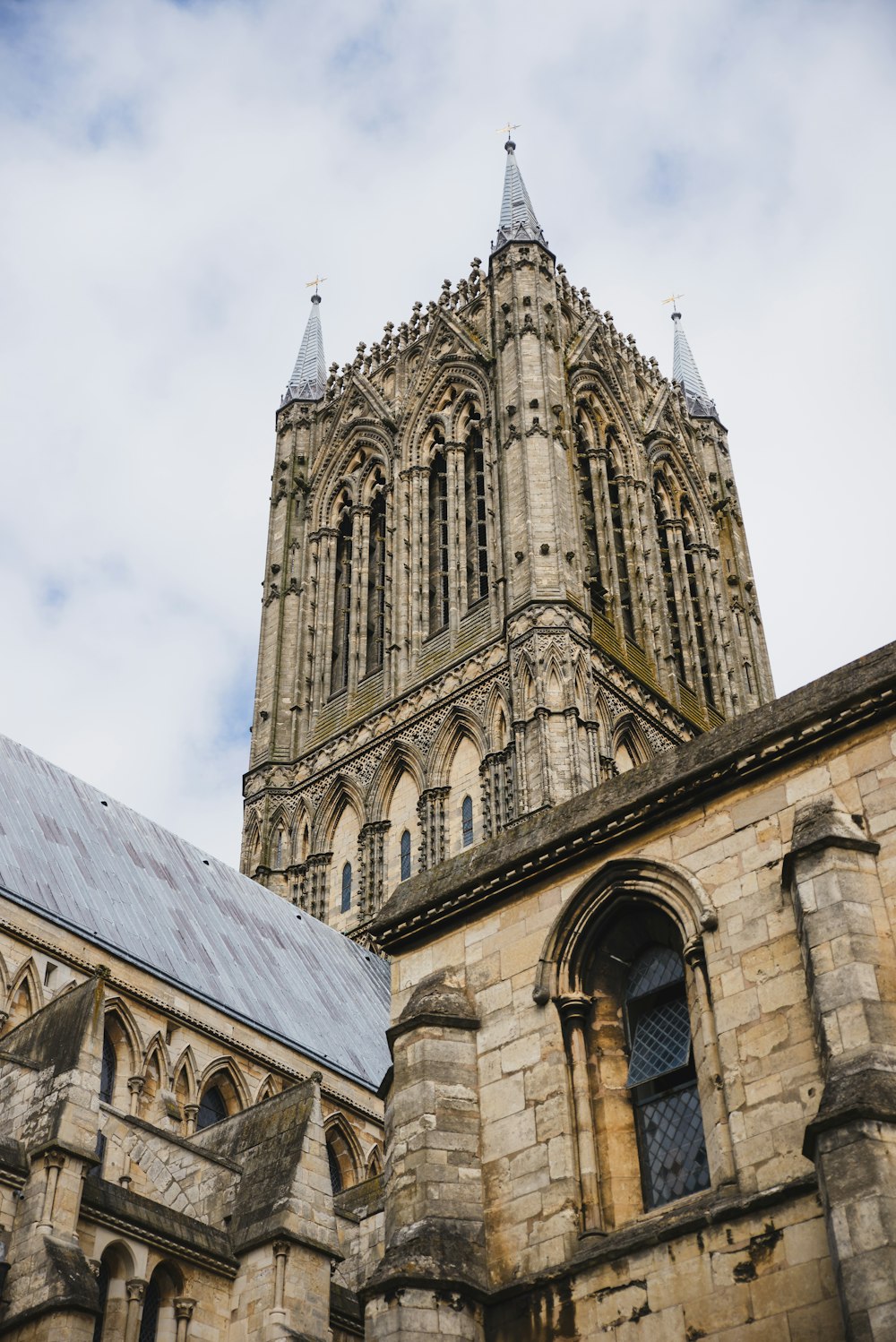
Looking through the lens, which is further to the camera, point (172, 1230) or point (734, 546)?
point (734, 546)

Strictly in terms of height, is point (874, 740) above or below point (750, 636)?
below

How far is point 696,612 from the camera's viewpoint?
4603 cm

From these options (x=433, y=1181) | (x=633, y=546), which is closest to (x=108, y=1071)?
(x=433, y=1181)

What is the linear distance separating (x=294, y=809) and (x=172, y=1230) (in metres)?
23.6

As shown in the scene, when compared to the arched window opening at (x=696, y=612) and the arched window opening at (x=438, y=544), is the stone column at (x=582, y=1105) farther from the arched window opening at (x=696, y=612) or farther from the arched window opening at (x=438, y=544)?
the arched window opening at (x=696, y=612)

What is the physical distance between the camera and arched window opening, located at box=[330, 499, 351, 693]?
4288cm

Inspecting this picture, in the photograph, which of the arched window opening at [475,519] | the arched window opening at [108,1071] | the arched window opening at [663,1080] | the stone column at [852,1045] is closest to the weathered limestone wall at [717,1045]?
the stone column at [852,1045]

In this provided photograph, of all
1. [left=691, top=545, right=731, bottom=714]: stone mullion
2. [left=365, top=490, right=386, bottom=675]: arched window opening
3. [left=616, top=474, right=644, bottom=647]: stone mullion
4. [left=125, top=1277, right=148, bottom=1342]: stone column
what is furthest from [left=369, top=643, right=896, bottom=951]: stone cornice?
[left=691, top=545, right=731, bottom=714]: stone mullion

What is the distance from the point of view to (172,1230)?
54.5 feet

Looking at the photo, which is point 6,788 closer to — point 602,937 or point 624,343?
point 602,937

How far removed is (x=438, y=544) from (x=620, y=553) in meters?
4.73

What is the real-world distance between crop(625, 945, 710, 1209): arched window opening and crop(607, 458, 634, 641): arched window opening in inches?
1187

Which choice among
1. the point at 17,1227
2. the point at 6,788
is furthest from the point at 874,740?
the point at 6,788

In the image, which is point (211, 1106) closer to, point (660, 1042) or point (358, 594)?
point (660, 1042)
